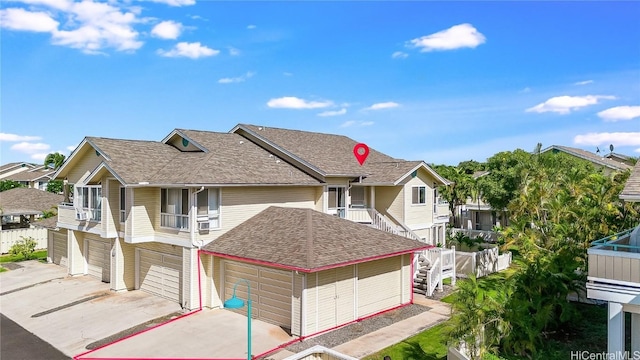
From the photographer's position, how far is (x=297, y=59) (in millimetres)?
24984

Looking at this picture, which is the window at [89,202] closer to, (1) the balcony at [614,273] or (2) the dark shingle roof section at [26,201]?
(2) the dark shingle roof section at [26,201]

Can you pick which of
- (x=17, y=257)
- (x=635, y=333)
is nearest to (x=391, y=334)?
(x=635, y=333)

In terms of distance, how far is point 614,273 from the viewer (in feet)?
36.5

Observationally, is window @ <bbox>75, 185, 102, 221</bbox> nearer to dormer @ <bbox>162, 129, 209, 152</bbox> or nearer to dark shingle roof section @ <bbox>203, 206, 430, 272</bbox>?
dormer @ <bbox>162, 129, 209, 152</bbox>

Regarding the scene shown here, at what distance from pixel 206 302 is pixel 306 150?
38.0ft

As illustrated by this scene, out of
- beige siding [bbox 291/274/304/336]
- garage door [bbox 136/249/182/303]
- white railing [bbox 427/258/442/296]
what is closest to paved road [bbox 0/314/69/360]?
garage door [bbox 136/249/182/303]

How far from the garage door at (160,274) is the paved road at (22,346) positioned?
18.4 feet

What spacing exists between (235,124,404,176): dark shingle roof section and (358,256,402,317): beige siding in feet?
22.8

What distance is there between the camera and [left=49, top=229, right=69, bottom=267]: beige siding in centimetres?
2830

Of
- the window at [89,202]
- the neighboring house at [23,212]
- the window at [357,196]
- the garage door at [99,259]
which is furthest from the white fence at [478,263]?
the neighboring house at [23,212]

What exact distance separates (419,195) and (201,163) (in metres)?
14.3

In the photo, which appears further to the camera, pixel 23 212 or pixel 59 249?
pixel 23 212

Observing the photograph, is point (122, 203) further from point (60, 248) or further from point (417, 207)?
point (417, 207)

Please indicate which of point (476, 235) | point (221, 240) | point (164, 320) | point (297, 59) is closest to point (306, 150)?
point (297, 59)
